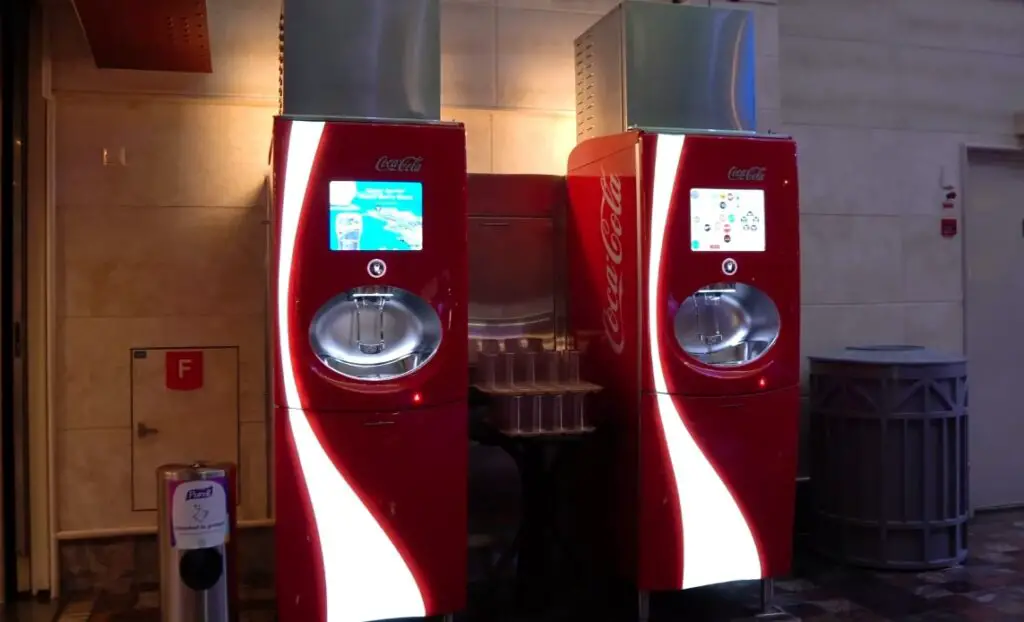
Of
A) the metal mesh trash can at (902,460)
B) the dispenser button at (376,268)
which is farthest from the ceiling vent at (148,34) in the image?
the metal mesh trash can at (902,460)

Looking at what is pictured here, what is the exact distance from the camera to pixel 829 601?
3.73m

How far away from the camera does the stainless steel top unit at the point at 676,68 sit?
373 cm

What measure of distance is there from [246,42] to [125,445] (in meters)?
1.71

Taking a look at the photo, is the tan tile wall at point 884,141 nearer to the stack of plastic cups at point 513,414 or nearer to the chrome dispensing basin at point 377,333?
the stack of plastic cups at point 513,414

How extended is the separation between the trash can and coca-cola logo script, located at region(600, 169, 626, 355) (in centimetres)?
144

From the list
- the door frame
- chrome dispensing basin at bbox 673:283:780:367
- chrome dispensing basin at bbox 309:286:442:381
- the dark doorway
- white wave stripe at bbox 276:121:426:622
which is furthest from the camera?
the door frame

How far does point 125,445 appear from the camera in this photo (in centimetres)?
389

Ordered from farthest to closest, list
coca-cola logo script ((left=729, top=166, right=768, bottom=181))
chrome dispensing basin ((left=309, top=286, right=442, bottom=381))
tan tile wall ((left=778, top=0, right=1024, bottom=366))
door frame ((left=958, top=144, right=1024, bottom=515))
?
door frame ((left=958, top=144, right=1024, bottom=515))
tan tile wall ((left=778, top=0, right=1024, bottom=366))
coca-cola logo script ((left=729, top=166, right=768, bottom=181))
chrome dispensing basin ((left=309, top=286, right=442, bottom=381))

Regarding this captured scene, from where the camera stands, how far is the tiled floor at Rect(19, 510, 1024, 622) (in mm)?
3551

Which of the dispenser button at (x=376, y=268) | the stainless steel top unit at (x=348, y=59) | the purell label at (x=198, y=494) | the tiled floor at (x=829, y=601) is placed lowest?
the tiled floor at (x=829, y=601)

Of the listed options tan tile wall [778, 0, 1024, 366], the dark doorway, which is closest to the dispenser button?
the dark doorway

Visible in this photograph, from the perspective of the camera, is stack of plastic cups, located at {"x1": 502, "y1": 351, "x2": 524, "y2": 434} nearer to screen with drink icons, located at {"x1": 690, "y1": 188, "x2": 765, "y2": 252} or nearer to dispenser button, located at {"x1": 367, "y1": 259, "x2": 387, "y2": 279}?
dispenser button, located at {"x1": 367, "y1": 259, "x2": 387, "y2": 279}

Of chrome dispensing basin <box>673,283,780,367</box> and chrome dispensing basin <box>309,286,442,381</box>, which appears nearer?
chrome dispensing basin <box>309,286,442,381</box>

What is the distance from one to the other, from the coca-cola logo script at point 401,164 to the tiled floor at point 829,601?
1642mm
